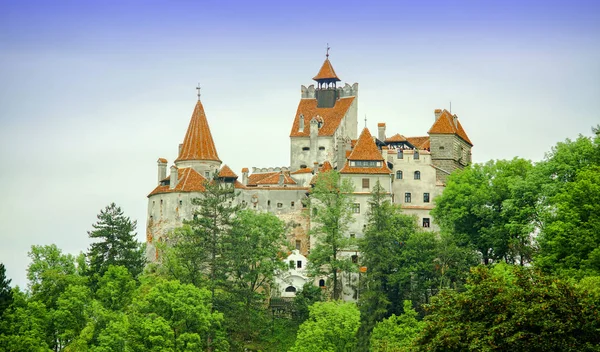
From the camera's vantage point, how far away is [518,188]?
288 ft

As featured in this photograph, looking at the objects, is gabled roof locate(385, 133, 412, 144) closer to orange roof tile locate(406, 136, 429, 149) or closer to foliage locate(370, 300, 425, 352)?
orange roof tile locate(406, 136, 429, 149)

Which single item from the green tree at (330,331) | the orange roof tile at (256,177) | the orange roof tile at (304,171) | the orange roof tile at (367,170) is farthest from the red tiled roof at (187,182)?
the green tree at (330,331)

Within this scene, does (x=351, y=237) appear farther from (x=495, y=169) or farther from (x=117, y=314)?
(x=117, y=314)

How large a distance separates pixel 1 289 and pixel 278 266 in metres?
21.4

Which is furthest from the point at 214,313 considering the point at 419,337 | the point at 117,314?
the point at 419,337

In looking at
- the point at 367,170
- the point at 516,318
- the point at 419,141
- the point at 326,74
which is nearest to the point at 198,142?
the point at 326,74

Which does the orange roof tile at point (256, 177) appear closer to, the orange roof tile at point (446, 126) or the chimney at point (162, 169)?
the chimney at point (162, 169)

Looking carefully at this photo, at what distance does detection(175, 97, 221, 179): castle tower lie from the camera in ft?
367

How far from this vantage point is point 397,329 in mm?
79188

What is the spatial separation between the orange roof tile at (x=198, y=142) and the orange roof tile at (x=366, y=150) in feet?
51.8

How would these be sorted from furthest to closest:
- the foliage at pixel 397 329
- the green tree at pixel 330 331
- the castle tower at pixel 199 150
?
1. the castle tower at pixel 199 150
2. the green tree at pixel 330 331
3. the foliage at pixel 397 329

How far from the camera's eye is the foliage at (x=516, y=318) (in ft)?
167

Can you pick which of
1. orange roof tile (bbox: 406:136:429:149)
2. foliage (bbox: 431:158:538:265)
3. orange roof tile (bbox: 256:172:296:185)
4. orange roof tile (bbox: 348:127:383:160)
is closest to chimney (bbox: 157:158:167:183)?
orange roof tile (bbox: 256:172:296:185)

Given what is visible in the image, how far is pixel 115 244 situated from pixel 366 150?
22505 mm
